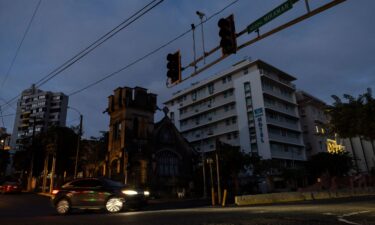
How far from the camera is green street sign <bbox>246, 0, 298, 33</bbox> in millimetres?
9188

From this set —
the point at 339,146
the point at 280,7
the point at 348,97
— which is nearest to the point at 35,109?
the point at 339,146

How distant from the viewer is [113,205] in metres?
13.8

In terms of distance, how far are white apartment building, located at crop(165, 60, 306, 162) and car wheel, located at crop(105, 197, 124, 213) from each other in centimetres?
4057

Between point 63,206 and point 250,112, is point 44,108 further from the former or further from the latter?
point 63,206

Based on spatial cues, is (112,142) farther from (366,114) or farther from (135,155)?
(366,114)

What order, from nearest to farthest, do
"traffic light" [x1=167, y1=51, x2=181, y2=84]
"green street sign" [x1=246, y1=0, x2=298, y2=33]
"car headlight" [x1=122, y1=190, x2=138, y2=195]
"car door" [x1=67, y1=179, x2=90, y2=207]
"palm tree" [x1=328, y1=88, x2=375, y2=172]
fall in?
"green street sign" [x1=246, y1=0, x2=298, y2=33] < "traffic light" [x1=167, y1=51, x2=181, y2=84] < "car door" [x1=67, y1=179, x2=90, y2=207] < "car headlight" [x1=122, y1=190, x2=138, y2=195] < "palm tree" [x1=328, y1=88, x2=375, y2=172]

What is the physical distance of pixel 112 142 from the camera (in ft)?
122

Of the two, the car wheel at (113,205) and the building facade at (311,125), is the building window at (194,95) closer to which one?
the building facade at (311,125)

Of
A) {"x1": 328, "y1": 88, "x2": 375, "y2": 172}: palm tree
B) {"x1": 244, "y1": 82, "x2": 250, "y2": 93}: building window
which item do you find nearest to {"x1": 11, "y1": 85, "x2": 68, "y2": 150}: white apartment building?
{"x1": 244, "y1": 82, "x2": 250, "y2": 93}: building window

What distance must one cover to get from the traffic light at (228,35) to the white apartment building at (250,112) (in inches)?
1733

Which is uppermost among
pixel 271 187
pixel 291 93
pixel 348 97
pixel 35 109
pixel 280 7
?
pixel 35 109

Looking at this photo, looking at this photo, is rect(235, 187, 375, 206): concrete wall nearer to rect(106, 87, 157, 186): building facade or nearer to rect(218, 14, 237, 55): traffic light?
rect(218, 14, 237, 55): traffic light

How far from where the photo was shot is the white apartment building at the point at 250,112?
5753 centimetres

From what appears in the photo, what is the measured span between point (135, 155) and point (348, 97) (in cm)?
2239
